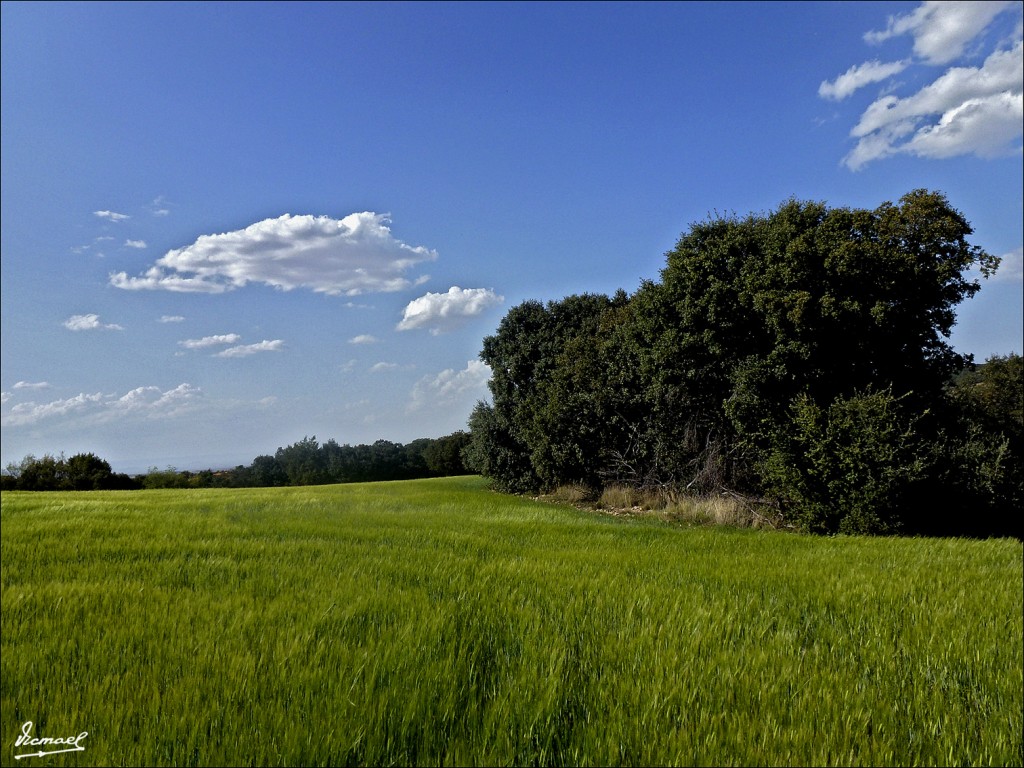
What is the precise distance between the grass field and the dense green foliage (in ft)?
25.3

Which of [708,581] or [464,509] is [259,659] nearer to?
[708,581]

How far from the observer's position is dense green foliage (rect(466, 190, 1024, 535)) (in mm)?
13641

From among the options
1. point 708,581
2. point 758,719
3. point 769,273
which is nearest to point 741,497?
point 769,273

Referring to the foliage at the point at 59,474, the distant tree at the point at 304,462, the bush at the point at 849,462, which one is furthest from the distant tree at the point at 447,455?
the bush at the point at 849,462

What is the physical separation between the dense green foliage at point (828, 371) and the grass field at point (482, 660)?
771 cm

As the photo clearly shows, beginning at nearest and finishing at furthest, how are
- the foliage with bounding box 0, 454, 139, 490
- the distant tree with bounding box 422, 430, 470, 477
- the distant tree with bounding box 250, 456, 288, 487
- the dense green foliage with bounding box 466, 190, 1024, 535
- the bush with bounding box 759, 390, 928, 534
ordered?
the bush with bounding box 759, 390, 928, 534 < the dense green foliage with bounding box 466, 190, 1024, 535 < the foliage with bounding box 0, 454, 139, 490 < the distant tree with bounding box 250, 456, 288, 487 < the distant tree with bounding box 422, 430, 470, 477

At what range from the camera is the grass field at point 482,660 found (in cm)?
235

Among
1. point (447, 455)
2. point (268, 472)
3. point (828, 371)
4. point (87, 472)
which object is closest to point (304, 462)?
point (268, 472)

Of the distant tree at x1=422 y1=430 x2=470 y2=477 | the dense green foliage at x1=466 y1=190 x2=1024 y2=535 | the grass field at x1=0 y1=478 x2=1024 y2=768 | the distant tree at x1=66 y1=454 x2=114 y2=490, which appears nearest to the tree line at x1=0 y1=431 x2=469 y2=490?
the distant tree at x1=422 y1=430 x2=470 y2=477

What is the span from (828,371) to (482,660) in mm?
15244

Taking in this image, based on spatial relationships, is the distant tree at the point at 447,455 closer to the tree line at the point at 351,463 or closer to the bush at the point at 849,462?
the tree line at the point at 351,463

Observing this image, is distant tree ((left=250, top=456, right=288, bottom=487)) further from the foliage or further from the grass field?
the grass field

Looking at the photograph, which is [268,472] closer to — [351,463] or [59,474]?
[351,463]

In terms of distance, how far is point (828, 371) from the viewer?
49.5 feet
